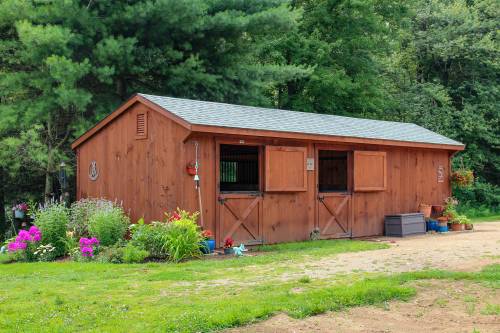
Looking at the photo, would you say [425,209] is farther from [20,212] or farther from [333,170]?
[20,212]

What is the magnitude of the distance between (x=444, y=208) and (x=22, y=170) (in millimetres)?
11603

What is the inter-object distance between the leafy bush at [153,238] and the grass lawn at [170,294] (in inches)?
28.3

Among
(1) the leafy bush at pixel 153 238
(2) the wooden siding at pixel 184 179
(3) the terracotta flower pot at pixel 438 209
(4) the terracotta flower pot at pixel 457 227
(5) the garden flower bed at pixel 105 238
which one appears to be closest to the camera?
(5) the garden flower bed at pixel 105 238

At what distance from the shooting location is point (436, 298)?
6.62 meters

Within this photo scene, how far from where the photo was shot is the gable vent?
11.7m

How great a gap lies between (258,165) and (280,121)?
44.0 inches

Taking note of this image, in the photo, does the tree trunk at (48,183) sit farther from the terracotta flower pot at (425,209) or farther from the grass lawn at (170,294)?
the terracotta flower pot at (425,209)

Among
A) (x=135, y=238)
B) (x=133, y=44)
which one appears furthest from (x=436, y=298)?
(x=133, y=44)

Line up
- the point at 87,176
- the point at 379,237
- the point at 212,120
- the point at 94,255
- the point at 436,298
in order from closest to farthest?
the point at 436,298
the point at 94,255
the point at 212,120
the point at 87,176
the point at 379,237

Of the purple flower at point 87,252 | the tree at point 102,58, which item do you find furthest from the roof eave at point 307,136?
the tree at point 102,58

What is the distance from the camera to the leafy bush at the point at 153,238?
33.2 ft

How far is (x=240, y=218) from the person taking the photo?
1177cm

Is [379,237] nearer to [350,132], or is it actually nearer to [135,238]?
[350,132]

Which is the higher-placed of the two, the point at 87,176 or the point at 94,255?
the point at 87,176
